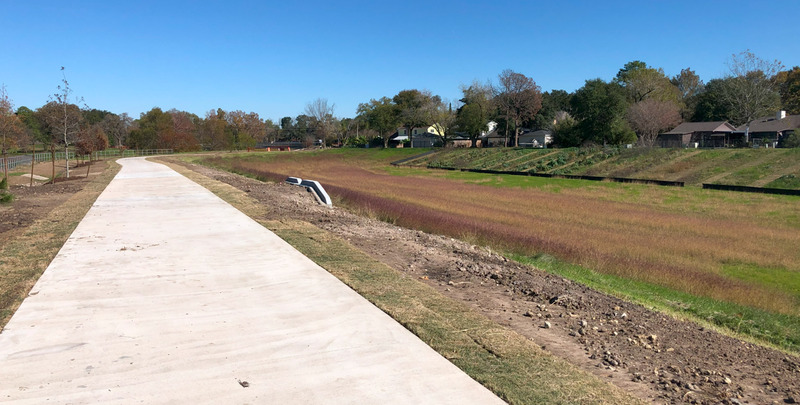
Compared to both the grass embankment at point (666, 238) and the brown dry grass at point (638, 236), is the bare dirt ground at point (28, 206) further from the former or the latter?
the brown dry grass at point (638, 236)

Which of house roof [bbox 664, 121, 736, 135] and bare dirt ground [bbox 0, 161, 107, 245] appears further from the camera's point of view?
house roof [bbox 664, 121, 736, 135]

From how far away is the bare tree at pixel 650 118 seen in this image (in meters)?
65.1

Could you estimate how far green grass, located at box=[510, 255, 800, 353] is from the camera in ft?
23.5

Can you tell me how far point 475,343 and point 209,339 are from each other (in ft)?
8.31

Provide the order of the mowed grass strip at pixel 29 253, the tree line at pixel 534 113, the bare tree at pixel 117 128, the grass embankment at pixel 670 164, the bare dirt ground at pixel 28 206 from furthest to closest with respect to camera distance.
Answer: the bare tree at pixel 117 128 < the tree line at pixel 534 113 < the grass embankment at pixel 670 164 < the bare dirt ground at pixel 28 206 < the mowed grass strip at pixel 29 253

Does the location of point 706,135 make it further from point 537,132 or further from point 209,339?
point 209,339

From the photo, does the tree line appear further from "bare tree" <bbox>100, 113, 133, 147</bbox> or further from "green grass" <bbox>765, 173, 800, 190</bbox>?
"green grass" <bbox>765, 173, 800, 190</bbox>

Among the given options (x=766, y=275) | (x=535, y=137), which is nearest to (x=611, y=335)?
(x=766, y=275)

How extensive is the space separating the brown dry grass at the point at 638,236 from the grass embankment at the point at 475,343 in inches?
222

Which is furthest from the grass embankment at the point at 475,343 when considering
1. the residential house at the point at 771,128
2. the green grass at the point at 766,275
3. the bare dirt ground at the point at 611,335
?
the residential house at the point at 771,128

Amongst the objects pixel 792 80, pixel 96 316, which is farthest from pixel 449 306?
pixel 792 80

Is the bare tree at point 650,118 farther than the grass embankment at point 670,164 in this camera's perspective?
Yes

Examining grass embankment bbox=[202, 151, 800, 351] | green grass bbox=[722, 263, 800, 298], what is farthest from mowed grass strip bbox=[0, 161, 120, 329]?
green grass bbox=[722, 263, 800, 298]

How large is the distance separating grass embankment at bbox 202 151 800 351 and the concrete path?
5142 millimetres
